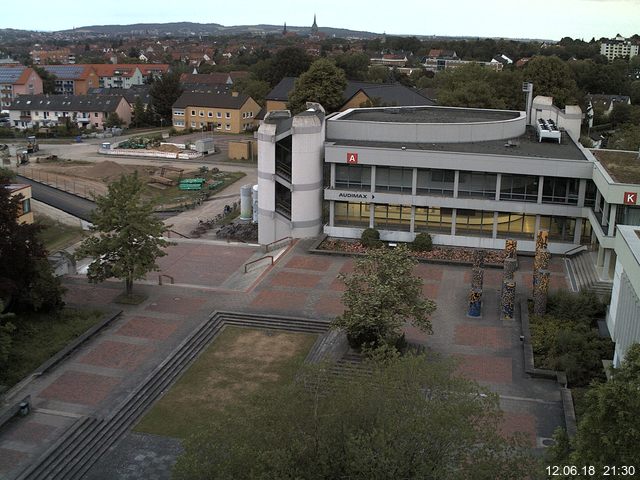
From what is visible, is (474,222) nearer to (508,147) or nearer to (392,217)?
(392,217)

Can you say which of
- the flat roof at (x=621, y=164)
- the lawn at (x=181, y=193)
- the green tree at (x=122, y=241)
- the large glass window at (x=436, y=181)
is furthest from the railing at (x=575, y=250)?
the lawn at (x=181, y=193)

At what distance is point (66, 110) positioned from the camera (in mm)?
112125

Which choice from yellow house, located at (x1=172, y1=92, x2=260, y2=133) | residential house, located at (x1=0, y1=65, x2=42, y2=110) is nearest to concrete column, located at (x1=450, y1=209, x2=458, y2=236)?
yellow house, located at (x1=172, y1=92, x2=260, y2=133)

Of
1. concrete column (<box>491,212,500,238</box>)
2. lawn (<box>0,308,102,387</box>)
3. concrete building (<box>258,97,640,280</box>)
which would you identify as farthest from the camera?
concrete column (<box>491,212,500,238</box>)

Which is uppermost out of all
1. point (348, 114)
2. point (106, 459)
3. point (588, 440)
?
point (348, 114)

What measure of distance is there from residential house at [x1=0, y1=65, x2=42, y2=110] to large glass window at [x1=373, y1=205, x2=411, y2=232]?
11514 centimetres

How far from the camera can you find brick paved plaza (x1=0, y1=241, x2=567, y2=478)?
24.2 metres

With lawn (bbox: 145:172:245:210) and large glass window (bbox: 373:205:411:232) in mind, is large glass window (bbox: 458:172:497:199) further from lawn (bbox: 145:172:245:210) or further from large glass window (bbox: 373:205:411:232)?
lawn (bbox: 145:172:245:210)

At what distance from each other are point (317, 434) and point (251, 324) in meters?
17.1

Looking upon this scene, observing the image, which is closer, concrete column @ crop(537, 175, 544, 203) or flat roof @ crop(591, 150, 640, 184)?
flat roof @ crop(591, 150, 640, 184)

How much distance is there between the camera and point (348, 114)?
5144 cm

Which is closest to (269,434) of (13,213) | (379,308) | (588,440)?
(588,440)

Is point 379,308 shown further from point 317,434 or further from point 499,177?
point 499,177

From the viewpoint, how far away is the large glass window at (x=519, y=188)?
41.4 meters
